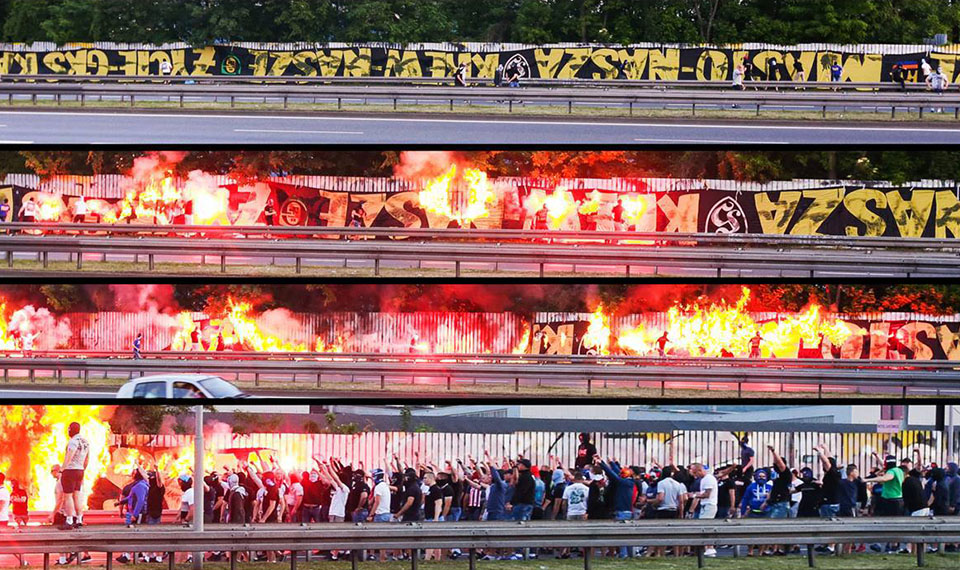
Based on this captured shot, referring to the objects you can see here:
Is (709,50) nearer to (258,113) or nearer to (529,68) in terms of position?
(529,68)

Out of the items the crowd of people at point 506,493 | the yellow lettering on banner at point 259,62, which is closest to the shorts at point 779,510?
the crowd of people at point 506,493

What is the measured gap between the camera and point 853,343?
1405 centimetres

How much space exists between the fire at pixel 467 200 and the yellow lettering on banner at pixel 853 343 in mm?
4904

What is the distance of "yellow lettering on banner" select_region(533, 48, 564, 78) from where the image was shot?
1384cm

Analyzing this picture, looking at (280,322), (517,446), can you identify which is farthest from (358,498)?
(280,322)

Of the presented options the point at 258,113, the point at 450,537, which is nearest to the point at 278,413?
the point at 450,537

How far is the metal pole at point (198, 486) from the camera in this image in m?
11.4

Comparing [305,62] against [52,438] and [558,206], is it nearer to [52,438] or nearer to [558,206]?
Result: [558,206]

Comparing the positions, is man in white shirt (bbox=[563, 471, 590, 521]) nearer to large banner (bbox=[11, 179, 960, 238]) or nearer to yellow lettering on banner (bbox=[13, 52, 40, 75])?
large banner (bbox=[11, 179, 960, 238])

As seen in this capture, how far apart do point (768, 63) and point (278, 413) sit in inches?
297

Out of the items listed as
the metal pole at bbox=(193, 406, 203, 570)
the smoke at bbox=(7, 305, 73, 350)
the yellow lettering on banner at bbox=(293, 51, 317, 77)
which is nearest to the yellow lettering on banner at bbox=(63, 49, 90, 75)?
the yellow lettering on banner at bbox=(293, 51, 317, 77)

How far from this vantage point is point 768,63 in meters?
14.0

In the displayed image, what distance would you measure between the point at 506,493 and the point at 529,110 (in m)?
4.96

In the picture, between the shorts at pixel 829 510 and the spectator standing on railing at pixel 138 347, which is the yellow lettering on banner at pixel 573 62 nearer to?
the shorts at pixel 829 510
